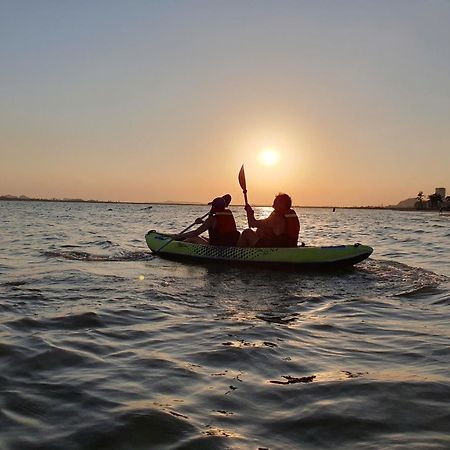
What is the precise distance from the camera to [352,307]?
7527 millimetres

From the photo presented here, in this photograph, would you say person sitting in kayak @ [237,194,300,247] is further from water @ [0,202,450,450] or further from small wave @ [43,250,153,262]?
small wave @ [43,250,153,262]

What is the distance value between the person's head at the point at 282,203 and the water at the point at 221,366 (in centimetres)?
291

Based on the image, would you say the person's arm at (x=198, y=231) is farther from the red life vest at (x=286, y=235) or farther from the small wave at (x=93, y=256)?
the red life vest at (x=286, y=235)

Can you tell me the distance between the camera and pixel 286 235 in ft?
39.7

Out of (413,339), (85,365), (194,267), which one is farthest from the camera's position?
(194,267)

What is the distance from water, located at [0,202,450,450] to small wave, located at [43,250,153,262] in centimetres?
401

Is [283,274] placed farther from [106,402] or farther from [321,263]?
[106,402]

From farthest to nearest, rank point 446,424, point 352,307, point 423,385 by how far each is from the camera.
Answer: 1. point 352,307
2. point 423,385
3. point 446,424

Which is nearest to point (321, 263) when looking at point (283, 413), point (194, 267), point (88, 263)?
point (194, 267)

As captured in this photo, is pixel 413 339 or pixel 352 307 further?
pixel 352 307

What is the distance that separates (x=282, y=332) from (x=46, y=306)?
3345mm

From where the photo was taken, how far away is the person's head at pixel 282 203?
461 inches

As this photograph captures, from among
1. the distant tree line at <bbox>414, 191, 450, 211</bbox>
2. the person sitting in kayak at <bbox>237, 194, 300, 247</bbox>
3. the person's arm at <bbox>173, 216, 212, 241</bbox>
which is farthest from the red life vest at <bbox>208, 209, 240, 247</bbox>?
the distant tree line at <bbox>414, 191, 450, 211</bbox>

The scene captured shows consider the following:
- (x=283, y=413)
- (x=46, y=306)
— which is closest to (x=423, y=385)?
(x=283, y=413)
